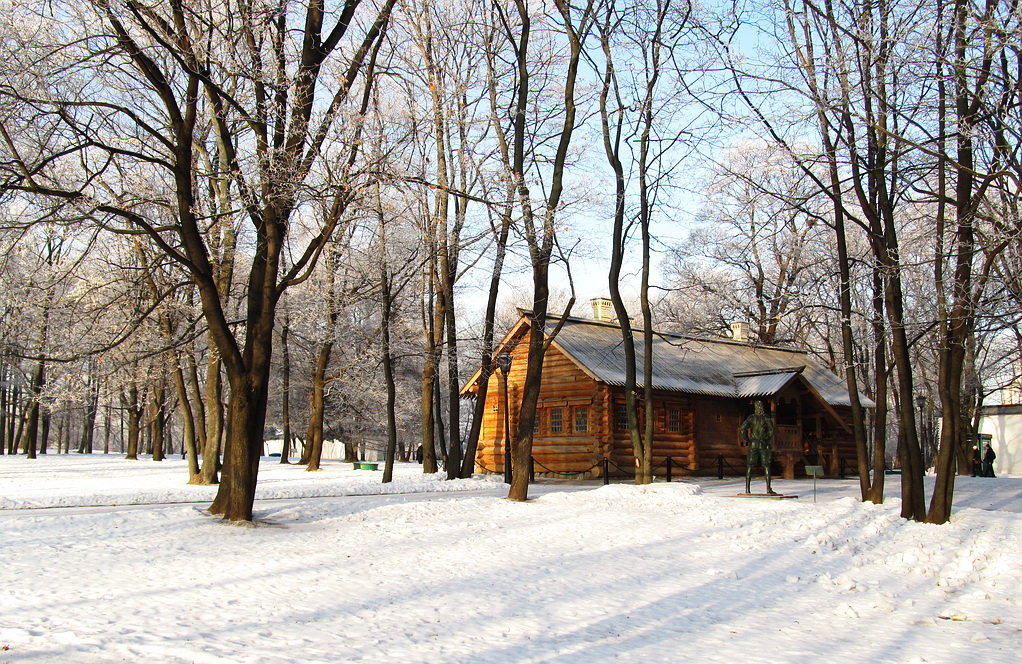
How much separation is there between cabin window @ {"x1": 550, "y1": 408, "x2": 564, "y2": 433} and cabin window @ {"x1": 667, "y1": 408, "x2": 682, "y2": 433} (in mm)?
4133

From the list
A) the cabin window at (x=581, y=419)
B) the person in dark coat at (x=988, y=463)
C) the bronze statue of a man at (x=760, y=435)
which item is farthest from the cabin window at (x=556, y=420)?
the person in dark coat at (x=988, y=463)

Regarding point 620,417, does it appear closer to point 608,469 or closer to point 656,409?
point 656,409

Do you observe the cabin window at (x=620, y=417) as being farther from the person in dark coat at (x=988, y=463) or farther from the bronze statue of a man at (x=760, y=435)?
the person in dark coat at (x=988, y=463)

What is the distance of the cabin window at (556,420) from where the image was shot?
29234 millimetres

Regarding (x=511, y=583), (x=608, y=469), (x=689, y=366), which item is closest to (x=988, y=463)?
(x=689, y=366)

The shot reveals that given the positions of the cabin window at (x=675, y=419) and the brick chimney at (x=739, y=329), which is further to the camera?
the brick chimney at (x=739, y=329)

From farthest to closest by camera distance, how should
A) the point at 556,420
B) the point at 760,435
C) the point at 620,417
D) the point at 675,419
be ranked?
the point at 675,419 → the point at 556,420 → the point at 620,417 → the point at 760,435

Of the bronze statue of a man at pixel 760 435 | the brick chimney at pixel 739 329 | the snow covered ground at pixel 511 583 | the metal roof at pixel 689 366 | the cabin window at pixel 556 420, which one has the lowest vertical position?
the snow covered ground at pixel 511 583

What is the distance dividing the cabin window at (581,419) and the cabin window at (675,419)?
142 inches

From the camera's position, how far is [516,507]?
49.5 feet

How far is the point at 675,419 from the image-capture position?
30.3 m

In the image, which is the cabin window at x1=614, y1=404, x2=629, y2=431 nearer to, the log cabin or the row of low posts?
the log cabin

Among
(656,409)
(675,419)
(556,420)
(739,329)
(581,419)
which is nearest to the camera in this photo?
(581,419)

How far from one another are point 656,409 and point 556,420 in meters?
3.70
